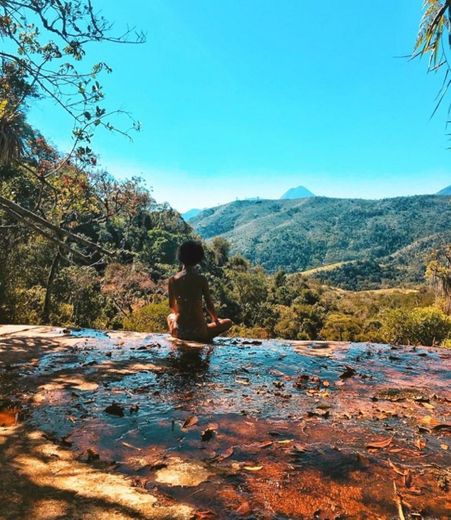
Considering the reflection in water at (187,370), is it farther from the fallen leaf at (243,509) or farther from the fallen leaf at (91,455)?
the fallen leaf at (243,509)

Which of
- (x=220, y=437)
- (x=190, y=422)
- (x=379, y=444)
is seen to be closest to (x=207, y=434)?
(x=220, y=437)

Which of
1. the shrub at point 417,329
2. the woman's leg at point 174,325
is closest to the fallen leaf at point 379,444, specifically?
the woman's leg at point 174,325

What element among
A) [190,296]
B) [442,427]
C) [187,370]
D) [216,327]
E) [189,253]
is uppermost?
[189,253]

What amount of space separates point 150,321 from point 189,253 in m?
7.23

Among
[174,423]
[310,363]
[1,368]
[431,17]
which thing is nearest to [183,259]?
[310,363]

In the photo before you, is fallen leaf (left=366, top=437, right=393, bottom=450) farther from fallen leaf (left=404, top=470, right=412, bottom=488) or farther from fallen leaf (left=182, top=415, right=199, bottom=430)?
fallen leaf (left=182, top=415, right=199, bottom=430)

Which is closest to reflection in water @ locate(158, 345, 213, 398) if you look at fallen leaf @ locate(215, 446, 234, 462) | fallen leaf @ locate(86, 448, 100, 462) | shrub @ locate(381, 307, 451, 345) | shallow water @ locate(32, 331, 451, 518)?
shallow water @ locate(32, 331, 451, 518)

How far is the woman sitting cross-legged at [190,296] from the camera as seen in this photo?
6.79m

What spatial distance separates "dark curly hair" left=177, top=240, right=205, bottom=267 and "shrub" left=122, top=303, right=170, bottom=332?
266 inches

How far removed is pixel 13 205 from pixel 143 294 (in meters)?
17.8

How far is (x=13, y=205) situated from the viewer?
6.61 metres

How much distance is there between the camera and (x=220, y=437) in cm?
324

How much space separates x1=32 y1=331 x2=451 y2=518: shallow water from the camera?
2.49 meters

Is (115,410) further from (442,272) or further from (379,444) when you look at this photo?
(442,272)
